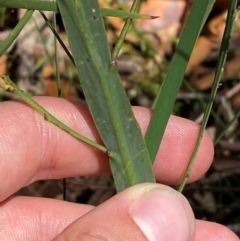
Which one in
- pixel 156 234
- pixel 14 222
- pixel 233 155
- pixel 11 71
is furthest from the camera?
pixel 11 71

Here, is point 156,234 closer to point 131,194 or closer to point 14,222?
point 131,194

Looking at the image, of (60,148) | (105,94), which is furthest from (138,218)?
(60,148)

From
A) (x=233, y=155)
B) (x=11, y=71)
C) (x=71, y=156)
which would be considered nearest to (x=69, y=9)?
(x=71, y=156)

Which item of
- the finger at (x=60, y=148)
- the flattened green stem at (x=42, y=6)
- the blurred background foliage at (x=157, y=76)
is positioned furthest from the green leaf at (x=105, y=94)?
the blurred background foliage at (x=157, y=76)

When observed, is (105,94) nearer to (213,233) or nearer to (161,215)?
(161,215)

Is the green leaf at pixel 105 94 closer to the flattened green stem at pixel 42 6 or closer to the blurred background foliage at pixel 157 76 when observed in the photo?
the flattened green stem at pixel 42 6

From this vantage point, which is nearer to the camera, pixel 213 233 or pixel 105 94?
pixel 105 94
